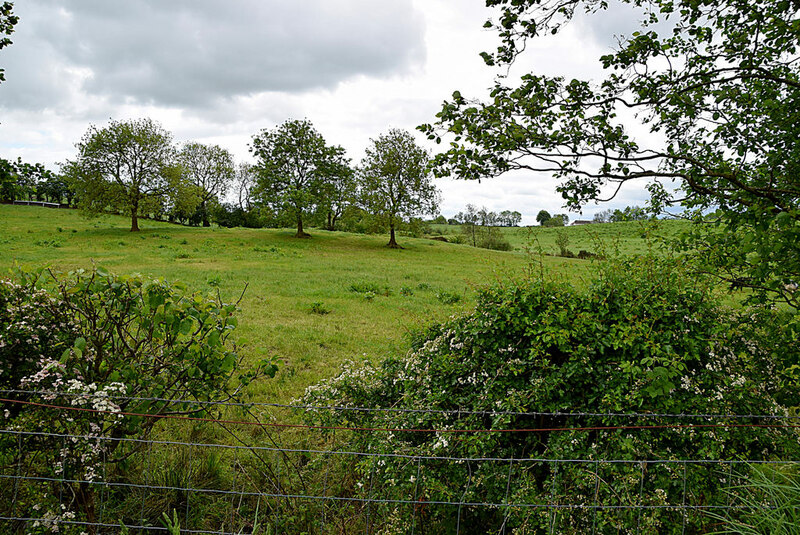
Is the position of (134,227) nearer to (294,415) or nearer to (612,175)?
(294,415)

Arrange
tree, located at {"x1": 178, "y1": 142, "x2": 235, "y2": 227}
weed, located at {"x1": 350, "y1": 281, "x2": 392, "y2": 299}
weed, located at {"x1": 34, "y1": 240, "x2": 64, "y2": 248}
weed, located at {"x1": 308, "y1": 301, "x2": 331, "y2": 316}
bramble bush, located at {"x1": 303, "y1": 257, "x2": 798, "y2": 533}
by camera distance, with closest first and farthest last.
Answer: bramble bush, located at {"x1": 303, "y1": 257, "x2": 798, "y2": 533}
weed, located at {"x1": 308, "y1": 301, "x2": 331, "y2": 316}
weed, located at {"x1": 350, "y1": 281, "x2": 392, "y2": 299}
weed, located at {"x1": 34, "y1": 240, "x2": 64, "y2": 248}
tree, located at {"x1": 178, "y1": 142, "x2": 235, "y2": 227}

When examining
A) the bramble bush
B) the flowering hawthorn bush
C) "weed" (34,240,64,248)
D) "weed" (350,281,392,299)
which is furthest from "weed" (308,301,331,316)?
"weed" (34,240,64,248)

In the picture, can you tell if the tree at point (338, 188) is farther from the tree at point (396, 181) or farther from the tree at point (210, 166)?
Result: the tree at point (210, 166)

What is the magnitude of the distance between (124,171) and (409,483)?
1589 inches

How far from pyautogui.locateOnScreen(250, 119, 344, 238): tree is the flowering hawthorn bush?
31.3 meters

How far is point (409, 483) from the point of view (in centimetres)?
316

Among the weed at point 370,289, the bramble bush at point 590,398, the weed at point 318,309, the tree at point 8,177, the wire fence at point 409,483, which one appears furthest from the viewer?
the weed at point 370,289

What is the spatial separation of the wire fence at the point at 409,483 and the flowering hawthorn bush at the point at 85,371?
0.02 meters

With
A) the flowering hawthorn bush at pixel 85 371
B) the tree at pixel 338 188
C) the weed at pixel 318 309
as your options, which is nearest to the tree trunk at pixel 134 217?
the tree at pixel 338 188

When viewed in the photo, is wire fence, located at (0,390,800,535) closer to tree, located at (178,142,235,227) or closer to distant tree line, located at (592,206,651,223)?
distant tree line, located at (592,206,651,223)

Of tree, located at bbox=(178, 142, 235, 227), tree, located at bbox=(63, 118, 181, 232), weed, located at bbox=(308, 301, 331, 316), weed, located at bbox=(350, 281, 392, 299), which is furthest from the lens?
tree, located at bbox=(178, 142, 235, 227)

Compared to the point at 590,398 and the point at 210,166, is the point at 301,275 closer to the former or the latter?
the point at 590,398

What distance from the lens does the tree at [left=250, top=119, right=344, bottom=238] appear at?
113 ft

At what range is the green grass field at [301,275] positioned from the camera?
701 centimetres
